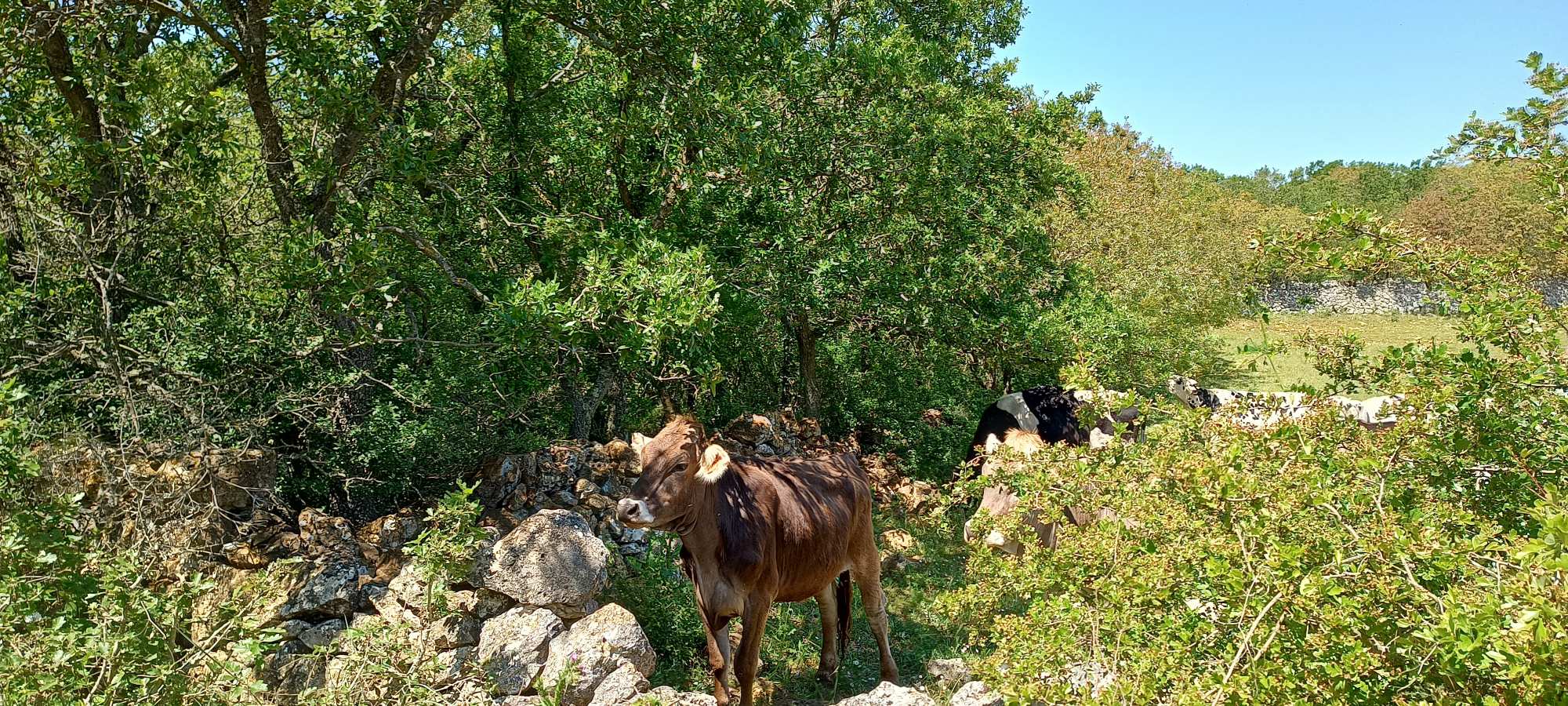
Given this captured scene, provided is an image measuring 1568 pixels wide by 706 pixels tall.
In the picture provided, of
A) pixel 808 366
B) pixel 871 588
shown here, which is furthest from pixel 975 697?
pixel 808 366

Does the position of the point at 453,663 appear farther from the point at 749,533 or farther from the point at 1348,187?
the point at 1348,187

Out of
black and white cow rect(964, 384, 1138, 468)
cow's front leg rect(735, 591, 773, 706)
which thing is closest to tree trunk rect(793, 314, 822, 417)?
black and white cow rect(964, 384, 1138, 468)

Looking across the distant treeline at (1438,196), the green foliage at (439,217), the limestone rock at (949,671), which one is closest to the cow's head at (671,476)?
the green foliage at (439,217)

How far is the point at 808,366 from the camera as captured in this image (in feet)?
41.1

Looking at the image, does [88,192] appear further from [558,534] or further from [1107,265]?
[1107,265]

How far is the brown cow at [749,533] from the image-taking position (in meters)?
5.66

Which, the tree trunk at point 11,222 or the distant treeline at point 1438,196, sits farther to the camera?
the distant treeline at point 1438,196

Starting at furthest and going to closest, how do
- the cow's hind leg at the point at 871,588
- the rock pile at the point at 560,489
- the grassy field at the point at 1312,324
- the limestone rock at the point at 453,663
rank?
the grassy field at the point at 1312,324 < the rock pile at the point at 560,489 < the cow's hind leg at the point at 871,588 < the limestone rock at the point at 453,663

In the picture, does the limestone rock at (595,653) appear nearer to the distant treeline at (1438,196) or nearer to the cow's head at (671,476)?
the cow's head at (671,476)

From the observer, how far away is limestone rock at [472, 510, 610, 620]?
6301 millimetres

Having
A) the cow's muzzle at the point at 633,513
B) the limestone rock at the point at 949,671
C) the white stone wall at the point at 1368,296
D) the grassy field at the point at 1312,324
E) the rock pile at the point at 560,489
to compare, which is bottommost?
the limestone rock at the point at 949,671

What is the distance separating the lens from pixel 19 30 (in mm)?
6004

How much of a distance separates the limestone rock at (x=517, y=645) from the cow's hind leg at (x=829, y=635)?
6.61 ft

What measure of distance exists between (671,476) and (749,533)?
759 millimetres
